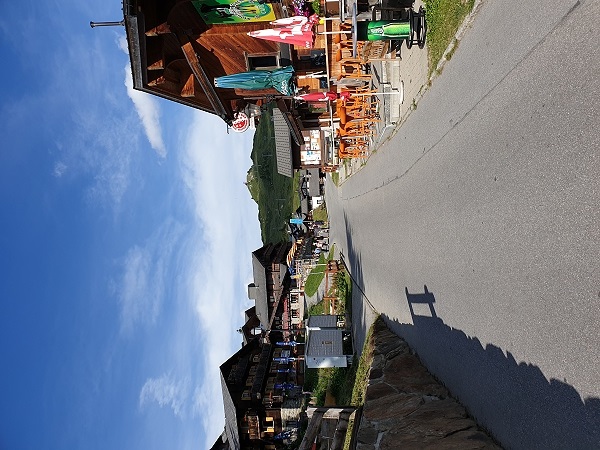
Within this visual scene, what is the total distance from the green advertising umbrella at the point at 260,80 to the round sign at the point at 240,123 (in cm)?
230

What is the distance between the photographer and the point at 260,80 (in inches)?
737

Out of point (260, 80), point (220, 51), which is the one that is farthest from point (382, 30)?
point (220, 51)

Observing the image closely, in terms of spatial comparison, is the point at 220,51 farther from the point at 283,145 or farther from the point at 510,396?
the point at 283,145

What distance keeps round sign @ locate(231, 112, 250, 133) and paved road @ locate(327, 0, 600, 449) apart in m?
10.7

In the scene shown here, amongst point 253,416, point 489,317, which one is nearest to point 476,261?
point 489,317

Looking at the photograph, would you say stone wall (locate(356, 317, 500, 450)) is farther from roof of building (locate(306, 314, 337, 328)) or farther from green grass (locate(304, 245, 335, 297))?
green grass (locate(304, 245, 335, 297))

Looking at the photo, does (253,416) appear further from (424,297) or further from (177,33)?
(177,33)

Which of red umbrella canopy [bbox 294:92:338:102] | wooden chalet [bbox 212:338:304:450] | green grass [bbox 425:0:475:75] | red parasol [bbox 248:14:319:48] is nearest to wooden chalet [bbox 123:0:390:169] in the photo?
red umbrella canopy [bbox 294:92:338:102]

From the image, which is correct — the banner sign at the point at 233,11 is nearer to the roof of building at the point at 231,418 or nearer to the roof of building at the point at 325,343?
the roof of building at the point at 325,343

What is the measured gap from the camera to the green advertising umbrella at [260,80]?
18281mm

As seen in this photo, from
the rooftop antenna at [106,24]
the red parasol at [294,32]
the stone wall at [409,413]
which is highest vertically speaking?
the rooftop antenna at [106,24]

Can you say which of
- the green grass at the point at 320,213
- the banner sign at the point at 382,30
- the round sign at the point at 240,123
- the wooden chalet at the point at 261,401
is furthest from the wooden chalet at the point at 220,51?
the green grass at the point at 320,213

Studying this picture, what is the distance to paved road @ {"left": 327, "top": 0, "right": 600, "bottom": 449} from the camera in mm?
5766

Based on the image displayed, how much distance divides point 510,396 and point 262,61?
58.4 ft
